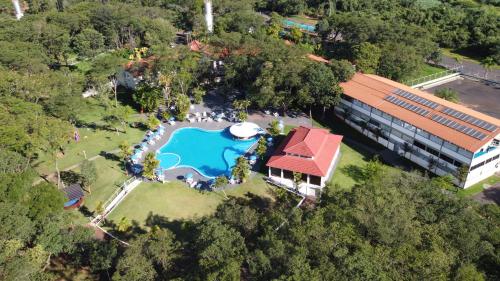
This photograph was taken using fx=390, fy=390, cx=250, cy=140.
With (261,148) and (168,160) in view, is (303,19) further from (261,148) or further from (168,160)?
(168,160)

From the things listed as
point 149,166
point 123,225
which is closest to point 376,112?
point 149,166

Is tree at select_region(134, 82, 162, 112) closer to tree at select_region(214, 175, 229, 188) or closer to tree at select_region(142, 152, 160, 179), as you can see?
tree at select_region(142, 152, 160, 179)

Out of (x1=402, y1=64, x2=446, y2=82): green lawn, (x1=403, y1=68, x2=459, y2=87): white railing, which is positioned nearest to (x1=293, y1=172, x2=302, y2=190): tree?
(x1=402, y1=64, x2=446, y2=82): green lawn

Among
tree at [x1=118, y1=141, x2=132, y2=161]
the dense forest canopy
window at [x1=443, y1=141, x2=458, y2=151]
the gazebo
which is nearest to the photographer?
the dense forest canopy

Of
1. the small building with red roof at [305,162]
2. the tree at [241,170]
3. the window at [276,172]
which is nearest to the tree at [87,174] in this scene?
the tree at [241,170]

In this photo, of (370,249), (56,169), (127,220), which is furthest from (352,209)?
(56,169)

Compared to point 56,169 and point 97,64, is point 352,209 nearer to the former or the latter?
point 56,169
